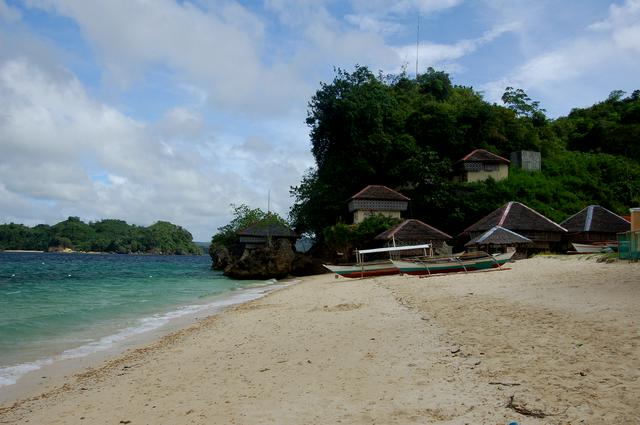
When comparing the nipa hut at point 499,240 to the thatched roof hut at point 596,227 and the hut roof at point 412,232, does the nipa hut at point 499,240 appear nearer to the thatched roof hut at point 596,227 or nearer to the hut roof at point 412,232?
the hut roof at point 412,232

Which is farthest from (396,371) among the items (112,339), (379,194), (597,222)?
(379,194)

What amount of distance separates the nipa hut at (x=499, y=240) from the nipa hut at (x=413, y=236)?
11.7 feet

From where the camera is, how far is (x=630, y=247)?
1864cm

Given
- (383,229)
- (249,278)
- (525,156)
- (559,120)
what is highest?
(559,120)

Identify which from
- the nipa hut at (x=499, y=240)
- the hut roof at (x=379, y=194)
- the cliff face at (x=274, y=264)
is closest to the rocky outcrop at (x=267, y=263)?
the cliff face at (x=274, y=264)

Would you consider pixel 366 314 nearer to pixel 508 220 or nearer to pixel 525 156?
pixel 508 220

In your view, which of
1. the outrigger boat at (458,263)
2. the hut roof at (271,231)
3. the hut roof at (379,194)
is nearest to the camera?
the outrigger boat at (458,263)

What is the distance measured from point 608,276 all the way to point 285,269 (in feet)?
92.5

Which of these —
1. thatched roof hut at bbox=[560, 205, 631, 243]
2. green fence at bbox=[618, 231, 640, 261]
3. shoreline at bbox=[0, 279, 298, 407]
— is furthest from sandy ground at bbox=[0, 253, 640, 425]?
thatched roof hut at bbox=[560, 205, 631, 243]

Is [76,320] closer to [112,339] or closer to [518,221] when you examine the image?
[112,339]

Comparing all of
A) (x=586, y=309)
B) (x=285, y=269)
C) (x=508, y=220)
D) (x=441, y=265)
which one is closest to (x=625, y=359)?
(x=586, y=309)

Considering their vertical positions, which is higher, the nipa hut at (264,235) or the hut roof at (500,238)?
the nipa hut at (264,235)

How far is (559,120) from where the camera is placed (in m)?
54.3

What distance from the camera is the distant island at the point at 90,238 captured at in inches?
5079
